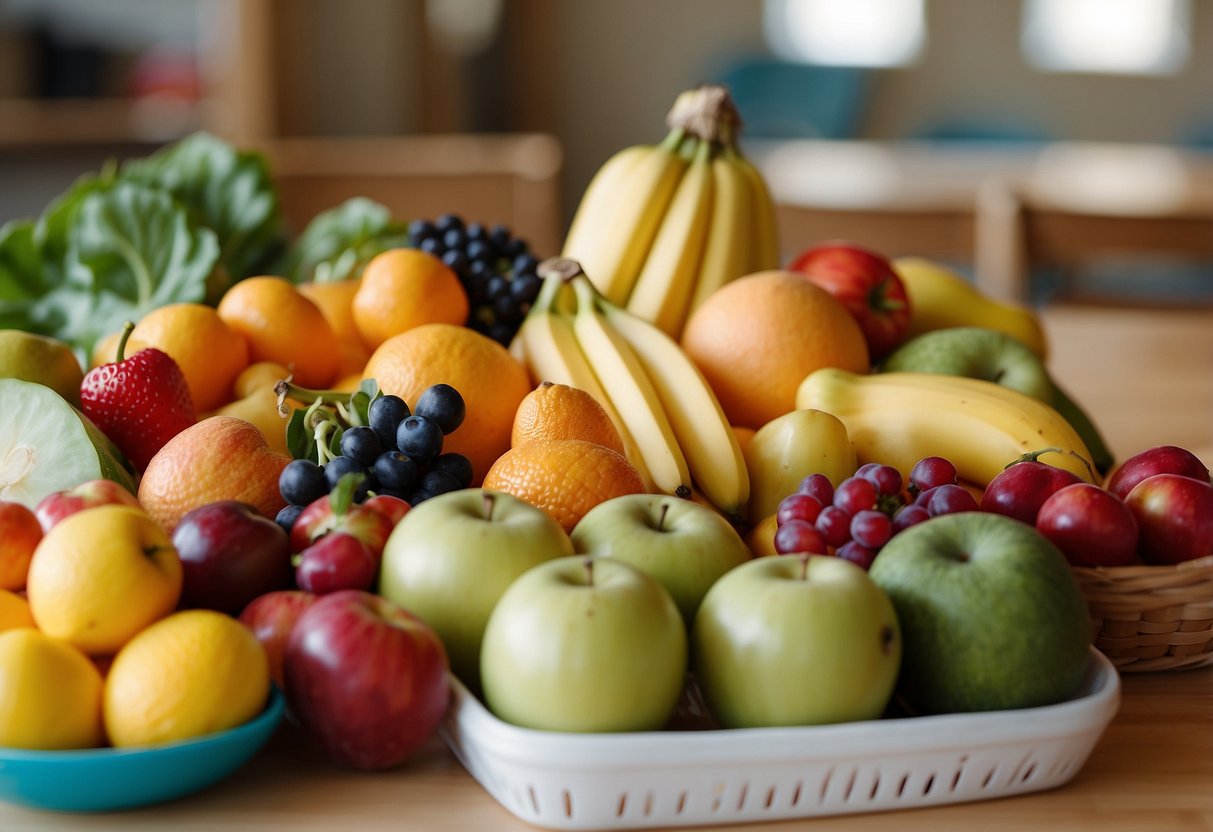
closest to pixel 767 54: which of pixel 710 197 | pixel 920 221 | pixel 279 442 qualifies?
pixel 920 221

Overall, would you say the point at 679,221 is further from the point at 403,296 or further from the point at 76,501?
the point at 76,501

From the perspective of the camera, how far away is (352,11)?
4227 mm

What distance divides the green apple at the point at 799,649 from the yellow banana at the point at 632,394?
0.27 m

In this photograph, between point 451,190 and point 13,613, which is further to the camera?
point 451,190

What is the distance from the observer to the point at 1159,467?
0.81 meters

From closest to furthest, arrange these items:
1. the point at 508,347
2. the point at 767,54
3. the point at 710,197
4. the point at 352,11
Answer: the point at 508,347 < the point at 710,197 < the point at 352,11 < the point at 767,54

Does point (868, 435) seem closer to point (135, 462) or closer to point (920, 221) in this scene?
point (135, 462)

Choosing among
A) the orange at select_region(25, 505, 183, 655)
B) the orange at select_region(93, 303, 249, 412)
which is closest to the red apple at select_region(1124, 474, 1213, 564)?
the orange at select_region(25, 505, 183, 655)

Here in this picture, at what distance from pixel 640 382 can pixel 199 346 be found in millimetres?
357

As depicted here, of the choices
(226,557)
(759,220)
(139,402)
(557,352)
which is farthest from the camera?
(759,220)

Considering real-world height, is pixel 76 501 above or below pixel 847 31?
below

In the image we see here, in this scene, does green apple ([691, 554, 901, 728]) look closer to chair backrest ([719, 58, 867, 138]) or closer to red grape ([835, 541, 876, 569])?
red grape ([835, 541, 876, 569])

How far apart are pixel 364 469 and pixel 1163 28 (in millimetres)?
6671

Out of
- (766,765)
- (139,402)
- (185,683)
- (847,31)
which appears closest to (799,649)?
(766,765)
